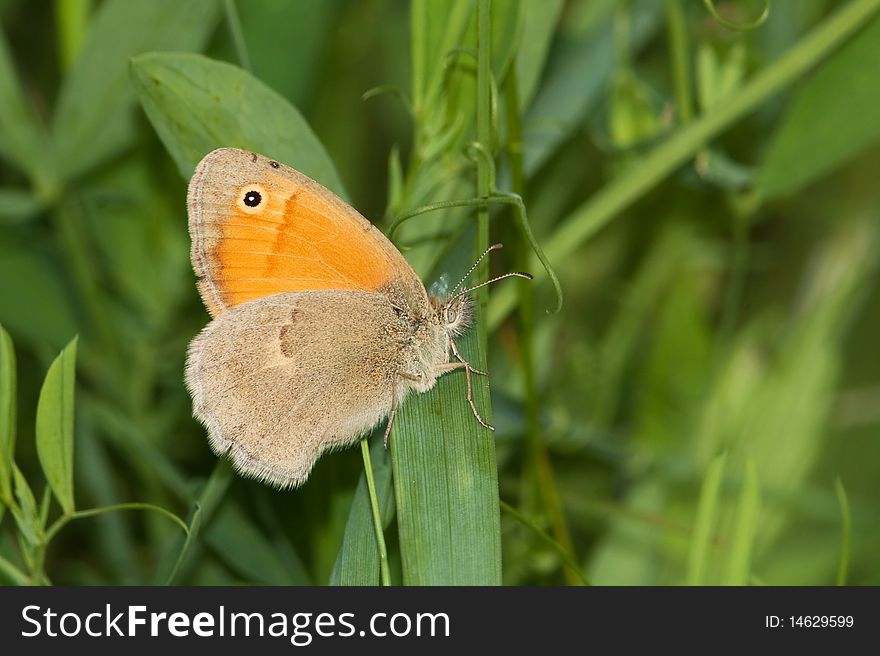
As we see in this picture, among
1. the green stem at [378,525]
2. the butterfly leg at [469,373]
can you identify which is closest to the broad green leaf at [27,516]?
the green stem at [378,525]

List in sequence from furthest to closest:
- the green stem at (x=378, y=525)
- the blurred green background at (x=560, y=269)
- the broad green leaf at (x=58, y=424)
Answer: the blurred green background at (x=560, y=269)
the broad green leaf at (x=58, y=424)
the green stem at (x=378, y=525)

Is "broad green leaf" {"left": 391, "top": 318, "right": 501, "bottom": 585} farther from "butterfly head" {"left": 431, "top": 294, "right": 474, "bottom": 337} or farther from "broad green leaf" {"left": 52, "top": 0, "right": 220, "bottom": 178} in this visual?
"broad green leaf" {"left": 52, "top": 0, "right": 220, "bottom": 178}

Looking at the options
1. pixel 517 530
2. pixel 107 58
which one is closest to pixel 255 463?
pixel 517 530

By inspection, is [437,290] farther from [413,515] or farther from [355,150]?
[355,150]

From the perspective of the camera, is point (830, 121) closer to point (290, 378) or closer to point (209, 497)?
point (290, 378)

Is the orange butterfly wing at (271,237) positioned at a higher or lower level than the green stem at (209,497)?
higher

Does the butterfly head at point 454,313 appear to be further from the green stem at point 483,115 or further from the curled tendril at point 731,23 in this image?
the curled tendril at point 731,23

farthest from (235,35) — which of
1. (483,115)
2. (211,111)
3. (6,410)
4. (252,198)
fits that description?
(6,410)
